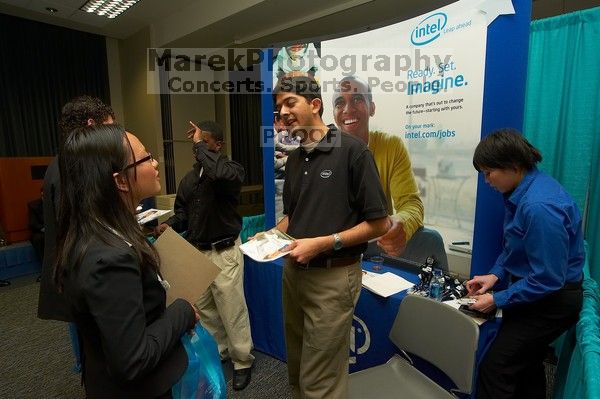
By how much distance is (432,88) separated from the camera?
1.78 metres

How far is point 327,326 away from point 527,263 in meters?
0.84

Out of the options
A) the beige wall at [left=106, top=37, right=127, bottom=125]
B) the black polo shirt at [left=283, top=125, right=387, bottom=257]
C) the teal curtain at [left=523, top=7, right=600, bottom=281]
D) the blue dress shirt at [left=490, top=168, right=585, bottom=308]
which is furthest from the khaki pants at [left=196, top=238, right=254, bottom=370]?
the beige wall at [left=106, top=37, right=127, bottom=125]

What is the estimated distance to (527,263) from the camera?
133 cm

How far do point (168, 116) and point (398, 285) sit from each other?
4.43 metres

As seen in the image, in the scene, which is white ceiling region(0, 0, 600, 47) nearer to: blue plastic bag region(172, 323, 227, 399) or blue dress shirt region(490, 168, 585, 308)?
blue dress shirt region(490, 168, 585, 308)

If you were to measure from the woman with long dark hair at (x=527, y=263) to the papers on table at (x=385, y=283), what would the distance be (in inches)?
15.0

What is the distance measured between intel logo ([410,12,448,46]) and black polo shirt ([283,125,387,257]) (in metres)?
0.90

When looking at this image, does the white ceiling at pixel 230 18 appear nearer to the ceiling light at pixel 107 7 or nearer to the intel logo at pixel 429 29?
the ceiling light at pixel 107 7

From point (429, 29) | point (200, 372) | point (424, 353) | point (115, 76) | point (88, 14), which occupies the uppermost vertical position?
point (88, 14)

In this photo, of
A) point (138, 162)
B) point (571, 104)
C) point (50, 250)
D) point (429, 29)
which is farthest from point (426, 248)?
point (50, 250)

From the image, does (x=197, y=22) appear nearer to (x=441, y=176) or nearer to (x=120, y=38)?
(x=120, y=38)

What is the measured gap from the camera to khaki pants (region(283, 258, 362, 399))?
4.16ft

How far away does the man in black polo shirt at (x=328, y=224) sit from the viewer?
1252mm

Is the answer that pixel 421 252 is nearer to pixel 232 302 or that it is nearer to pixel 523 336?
pixel 523 336
